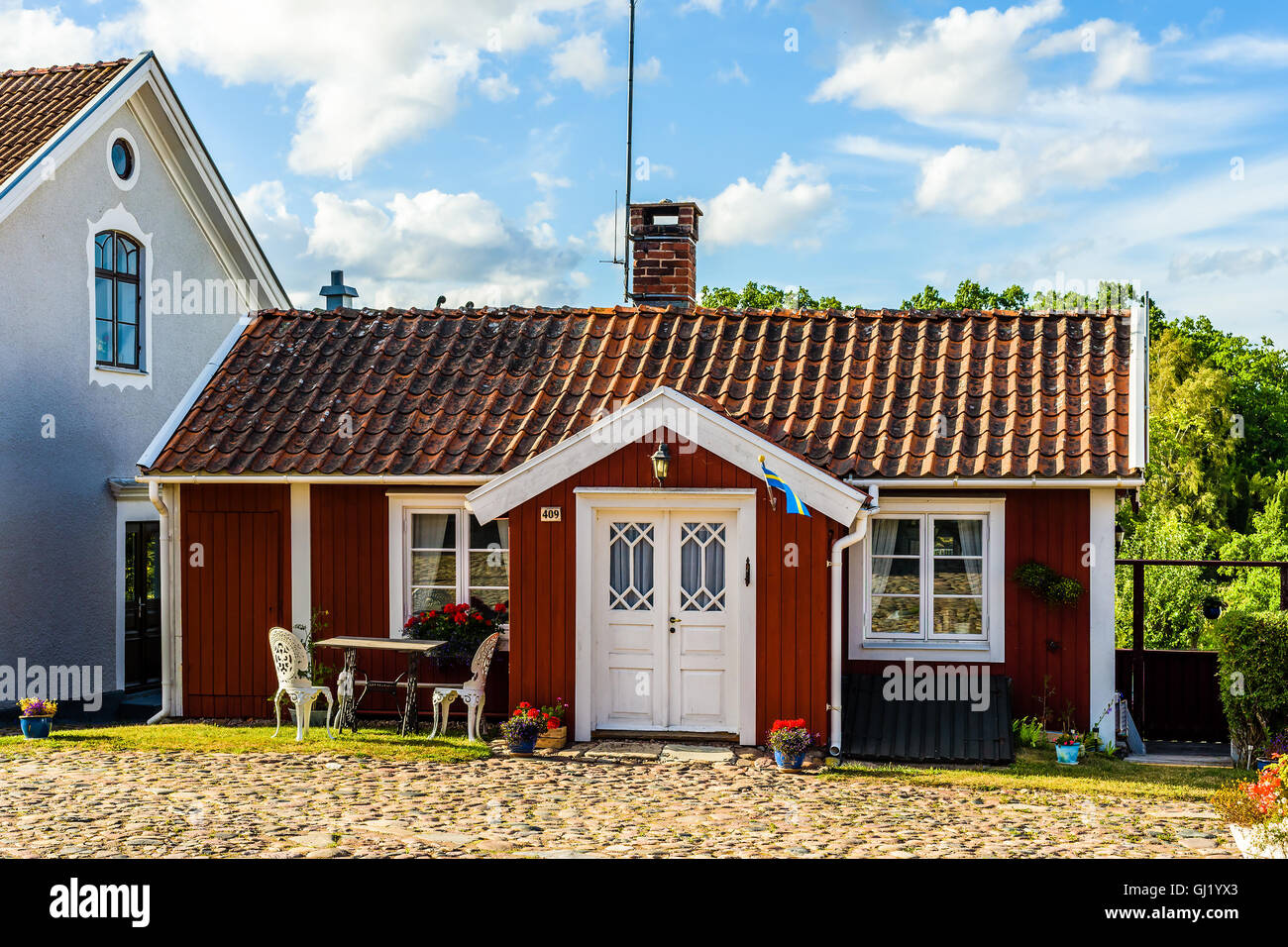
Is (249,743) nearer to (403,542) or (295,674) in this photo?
(295,674)

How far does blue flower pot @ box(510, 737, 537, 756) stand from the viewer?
10969 mm

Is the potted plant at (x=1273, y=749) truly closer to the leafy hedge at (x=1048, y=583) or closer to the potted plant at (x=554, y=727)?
the leafy hedge at (x=1048, y=583)

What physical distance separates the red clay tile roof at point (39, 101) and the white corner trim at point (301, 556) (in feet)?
17.1

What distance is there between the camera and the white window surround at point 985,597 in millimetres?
11828

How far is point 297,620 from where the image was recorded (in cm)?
1271

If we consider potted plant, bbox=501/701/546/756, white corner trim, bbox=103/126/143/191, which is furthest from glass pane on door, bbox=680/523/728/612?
white corner trim, bbox=103/126/143/191

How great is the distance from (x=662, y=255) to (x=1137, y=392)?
6100 millimetres

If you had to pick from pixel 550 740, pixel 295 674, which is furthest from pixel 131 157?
pixel 550 740

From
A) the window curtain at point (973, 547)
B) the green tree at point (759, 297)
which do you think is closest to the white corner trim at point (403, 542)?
the window curtain at point (973, 547)

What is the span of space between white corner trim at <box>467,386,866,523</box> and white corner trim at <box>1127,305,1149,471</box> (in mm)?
2777

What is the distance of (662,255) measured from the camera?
50.8 feet
